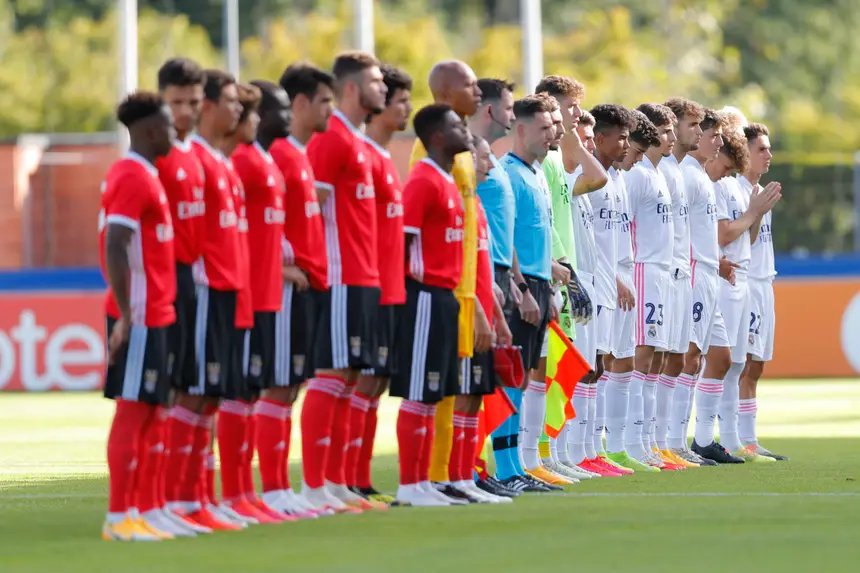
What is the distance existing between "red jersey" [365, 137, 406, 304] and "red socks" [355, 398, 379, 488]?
2.20 feet

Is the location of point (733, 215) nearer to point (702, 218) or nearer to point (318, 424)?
point (702, 218)

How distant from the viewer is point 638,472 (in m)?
13.1

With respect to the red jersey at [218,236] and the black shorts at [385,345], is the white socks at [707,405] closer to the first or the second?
the black shorts at [385,345]

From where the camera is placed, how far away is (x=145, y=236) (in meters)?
8.88

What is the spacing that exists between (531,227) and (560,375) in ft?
3.59

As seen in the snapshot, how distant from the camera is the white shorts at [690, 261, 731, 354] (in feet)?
46.6

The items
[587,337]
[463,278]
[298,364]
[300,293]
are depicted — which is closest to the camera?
[298,364]

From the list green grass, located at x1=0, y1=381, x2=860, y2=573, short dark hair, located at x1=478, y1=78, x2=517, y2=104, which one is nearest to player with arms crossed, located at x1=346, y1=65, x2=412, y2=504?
green grass, located at x1=0, y1=381, x2=860, y2=573

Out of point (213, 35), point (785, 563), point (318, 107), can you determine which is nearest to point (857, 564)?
point (785, 563)

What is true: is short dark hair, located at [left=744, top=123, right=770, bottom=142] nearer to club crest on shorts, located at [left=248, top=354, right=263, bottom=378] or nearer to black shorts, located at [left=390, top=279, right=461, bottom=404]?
black shorts, located at [left=390, top=279, right=461, bottom=404]

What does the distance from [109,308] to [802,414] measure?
12.2 metres

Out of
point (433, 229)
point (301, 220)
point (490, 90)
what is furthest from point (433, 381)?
point (490, 90)

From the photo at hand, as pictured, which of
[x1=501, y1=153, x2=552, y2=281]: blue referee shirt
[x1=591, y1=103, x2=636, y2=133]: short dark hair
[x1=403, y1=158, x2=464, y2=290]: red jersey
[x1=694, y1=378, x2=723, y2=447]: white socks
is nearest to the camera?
[x1=403, y1=158, x2=464, y2=290]: red jersey

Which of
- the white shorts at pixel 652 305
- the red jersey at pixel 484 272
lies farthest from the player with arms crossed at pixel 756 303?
the red jersey at pixel 484 272
